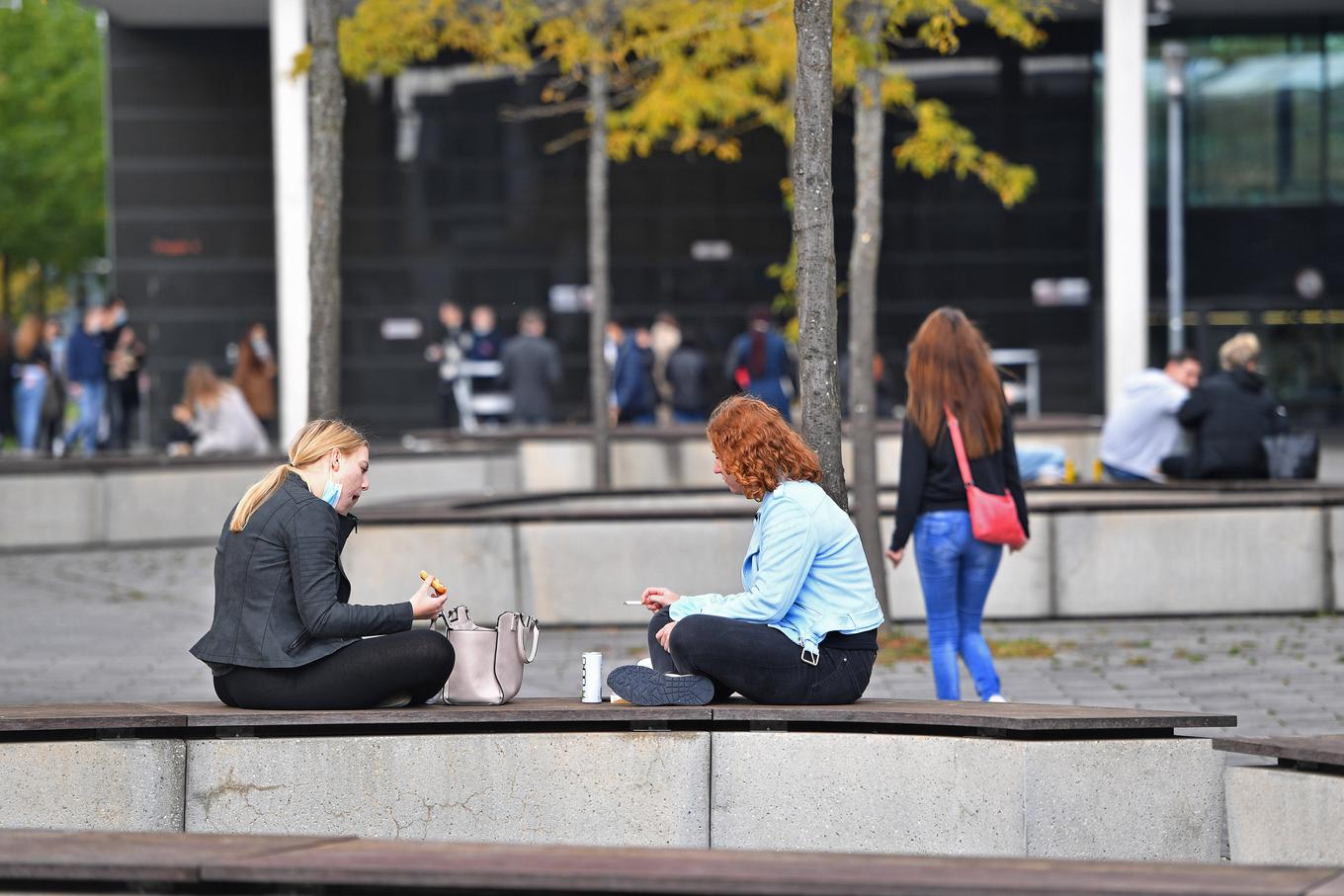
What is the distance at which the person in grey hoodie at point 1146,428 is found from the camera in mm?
14328

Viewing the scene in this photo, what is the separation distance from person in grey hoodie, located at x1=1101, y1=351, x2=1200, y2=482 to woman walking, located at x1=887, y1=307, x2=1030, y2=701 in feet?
21.3

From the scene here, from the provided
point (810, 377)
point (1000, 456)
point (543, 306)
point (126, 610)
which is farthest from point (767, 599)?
point (543, 306)

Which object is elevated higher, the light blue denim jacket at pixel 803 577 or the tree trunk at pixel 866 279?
the tree trunk at pixel 866 279

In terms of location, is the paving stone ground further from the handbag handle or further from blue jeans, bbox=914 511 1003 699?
the handbag handle

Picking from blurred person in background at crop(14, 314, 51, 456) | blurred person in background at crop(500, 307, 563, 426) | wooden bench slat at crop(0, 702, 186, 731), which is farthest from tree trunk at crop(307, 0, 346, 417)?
blurred person in background at crop(14, 314, 51, 456)

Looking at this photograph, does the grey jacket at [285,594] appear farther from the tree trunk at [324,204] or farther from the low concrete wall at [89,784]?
the tree trunk at [324,204]

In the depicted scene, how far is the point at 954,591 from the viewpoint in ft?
26.4

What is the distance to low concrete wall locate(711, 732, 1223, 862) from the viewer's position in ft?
18.3

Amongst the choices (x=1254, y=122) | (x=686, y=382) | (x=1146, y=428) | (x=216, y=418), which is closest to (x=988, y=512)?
(x=1146, y=428)

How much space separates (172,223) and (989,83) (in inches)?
520

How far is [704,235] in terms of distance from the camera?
33.3 meters

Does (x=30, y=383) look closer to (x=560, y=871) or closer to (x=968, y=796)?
(x=968, y=796)

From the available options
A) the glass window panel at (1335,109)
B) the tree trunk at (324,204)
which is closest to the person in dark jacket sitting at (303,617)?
the tree trunk at (324,204)

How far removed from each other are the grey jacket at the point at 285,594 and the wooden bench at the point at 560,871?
1.27m
